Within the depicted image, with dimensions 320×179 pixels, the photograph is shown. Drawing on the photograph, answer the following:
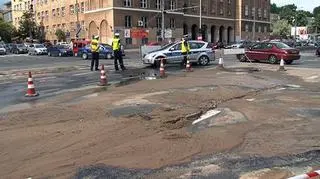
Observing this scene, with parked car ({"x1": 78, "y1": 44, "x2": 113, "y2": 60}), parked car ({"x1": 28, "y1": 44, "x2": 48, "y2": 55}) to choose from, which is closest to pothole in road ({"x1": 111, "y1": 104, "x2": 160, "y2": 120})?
parked car ({"x1": 78, "y1": 44, "x2": 113, "y2": 60})

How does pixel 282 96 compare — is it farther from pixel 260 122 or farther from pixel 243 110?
pixel 260 122

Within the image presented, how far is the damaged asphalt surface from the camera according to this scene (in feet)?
23.0

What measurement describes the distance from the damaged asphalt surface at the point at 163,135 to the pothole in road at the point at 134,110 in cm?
2

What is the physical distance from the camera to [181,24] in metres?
91.4

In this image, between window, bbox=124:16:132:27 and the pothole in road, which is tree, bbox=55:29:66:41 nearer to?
window, bbox=124:16:132:27

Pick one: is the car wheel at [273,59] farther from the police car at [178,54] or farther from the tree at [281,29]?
the tree at [281,29]

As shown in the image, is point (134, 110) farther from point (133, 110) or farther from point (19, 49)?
point (19, 49)

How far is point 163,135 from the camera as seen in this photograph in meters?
9.18

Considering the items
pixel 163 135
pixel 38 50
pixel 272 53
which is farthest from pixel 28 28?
pixel 163 135

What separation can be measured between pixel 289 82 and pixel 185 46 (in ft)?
29.1

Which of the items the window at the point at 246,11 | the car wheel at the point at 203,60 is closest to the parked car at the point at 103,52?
the car wheel at the point at 203,60

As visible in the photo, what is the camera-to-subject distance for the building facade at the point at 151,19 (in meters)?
79.2

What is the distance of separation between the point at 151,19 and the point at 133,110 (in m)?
72.9

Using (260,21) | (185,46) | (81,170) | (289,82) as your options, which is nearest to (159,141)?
(81,170)
